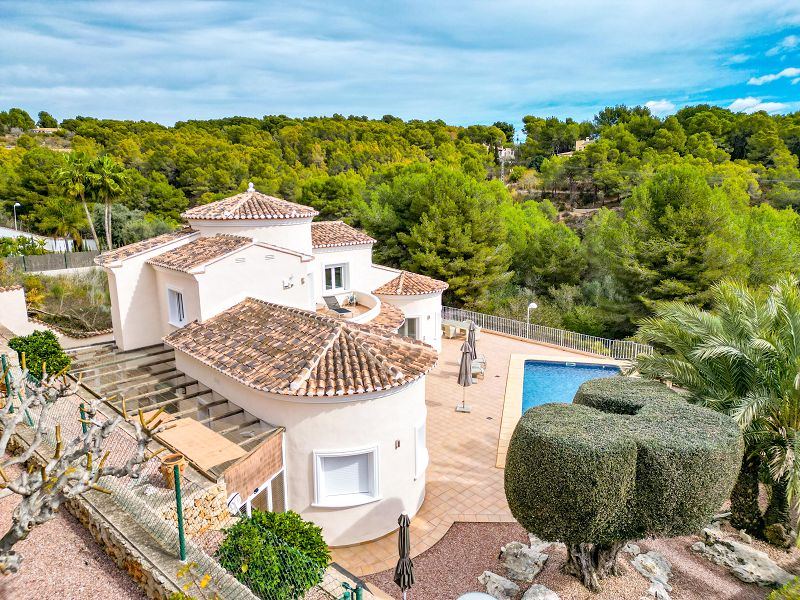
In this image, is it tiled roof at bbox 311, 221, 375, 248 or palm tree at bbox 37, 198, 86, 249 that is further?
palm tree at bbox 37, 198, 86, 249

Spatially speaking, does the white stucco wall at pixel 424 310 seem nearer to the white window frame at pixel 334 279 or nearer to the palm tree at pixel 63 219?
the white window frame at pixel 334 279

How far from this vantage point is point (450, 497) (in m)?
17.9

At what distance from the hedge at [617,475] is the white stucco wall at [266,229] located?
15502mm

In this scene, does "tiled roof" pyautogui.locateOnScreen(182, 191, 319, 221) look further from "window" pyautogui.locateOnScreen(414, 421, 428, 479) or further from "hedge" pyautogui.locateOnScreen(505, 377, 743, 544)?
"hedge" pyautogui.locateOnScreen(505, 377, 743, 544)

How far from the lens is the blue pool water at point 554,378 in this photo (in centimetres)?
2915

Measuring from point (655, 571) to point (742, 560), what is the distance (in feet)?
8.52

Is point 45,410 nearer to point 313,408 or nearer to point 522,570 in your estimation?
point 313,408

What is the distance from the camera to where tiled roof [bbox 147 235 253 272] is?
1986 cm

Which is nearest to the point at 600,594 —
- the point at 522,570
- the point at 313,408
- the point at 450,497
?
the point at 522,570

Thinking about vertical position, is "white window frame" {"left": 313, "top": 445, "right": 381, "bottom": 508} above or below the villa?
below

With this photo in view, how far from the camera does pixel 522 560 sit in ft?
46.3

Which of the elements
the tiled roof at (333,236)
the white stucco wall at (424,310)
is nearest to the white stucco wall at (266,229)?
the tiled roof at (333,236)

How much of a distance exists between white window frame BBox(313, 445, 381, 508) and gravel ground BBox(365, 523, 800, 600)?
6.39ft

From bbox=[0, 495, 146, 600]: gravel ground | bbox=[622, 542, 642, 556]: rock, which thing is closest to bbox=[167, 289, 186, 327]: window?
bbox=[0, 495, 146, 600]: gravel ground
